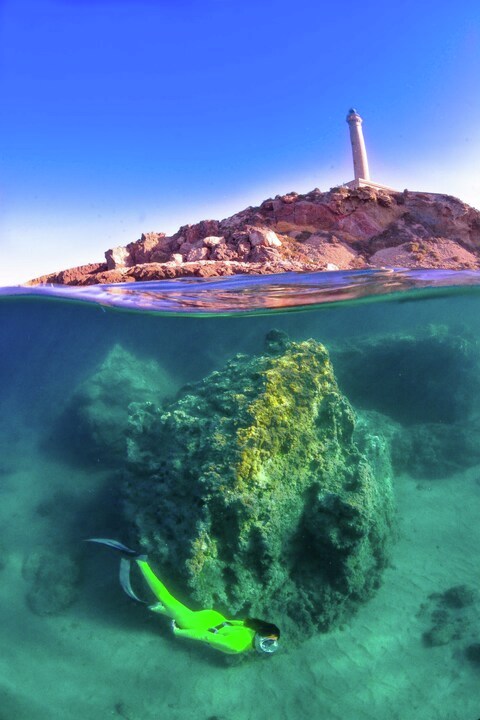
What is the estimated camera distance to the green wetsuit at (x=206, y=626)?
394cm

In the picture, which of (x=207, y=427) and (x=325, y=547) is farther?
(x=207, y=427)

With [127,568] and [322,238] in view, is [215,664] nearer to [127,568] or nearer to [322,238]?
[127,568]

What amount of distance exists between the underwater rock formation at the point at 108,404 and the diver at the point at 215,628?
2919 mm

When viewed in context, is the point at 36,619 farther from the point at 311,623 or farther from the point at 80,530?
the point at 311,623

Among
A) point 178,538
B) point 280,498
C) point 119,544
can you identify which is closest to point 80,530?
point 119,544

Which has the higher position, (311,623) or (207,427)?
(207,427)

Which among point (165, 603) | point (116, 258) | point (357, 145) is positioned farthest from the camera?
point (357, 145)

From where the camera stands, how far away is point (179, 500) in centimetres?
439

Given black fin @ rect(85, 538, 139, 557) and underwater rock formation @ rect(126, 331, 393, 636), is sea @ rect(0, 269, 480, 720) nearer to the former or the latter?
black fin @ rect(85, 538, 139, 557)

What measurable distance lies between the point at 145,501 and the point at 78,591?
1547 millimetres

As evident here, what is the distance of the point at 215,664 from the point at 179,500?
1.61 m

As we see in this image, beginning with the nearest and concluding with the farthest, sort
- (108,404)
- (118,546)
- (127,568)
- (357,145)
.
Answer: (127,568), (118,546), (108,404), (357,145)

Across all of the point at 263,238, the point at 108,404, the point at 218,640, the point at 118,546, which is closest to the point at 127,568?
the point at 118,546

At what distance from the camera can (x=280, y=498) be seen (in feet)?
14.9
